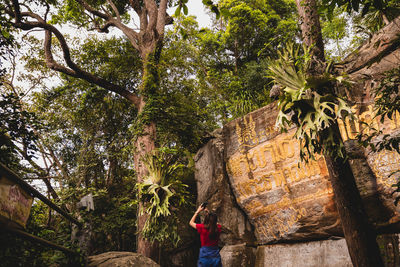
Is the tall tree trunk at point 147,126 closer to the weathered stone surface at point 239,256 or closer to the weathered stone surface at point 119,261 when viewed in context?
the weathered stone surface at point 239,256

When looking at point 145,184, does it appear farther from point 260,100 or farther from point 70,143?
point 70,143

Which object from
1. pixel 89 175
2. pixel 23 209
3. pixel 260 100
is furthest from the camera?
pixel 89 175

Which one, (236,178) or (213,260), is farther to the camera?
(236,178)

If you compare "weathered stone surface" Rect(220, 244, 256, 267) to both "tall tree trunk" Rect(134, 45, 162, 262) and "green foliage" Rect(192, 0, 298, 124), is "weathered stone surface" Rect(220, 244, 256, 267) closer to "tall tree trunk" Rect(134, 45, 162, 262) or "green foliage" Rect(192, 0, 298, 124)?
"tall tree trunk" Rect(134, 45, 162, 262)

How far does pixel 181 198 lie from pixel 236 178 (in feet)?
4.97

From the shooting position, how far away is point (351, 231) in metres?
2.92

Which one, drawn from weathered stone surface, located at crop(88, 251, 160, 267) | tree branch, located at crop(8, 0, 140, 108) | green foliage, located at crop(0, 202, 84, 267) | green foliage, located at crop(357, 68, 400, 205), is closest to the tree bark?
green foliage, located at crop(357, 68, 400, 205)

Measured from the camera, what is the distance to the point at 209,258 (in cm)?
316

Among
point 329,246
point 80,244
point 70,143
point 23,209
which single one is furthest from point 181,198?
point 70,143

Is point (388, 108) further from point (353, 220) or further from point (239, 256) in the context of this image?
point (239, 256)

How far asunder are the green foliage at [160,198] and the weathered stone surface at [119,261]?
1249 millimetres

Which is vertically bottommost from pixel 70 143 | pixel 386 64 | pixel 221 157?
pixel 221 157

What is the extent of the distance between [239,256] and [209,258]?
91.8 inches

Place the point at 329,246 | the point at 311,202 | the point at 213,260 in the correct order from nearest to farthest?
1. the point at 213,260
2. the point at 329,246
3. the point at 311,202
